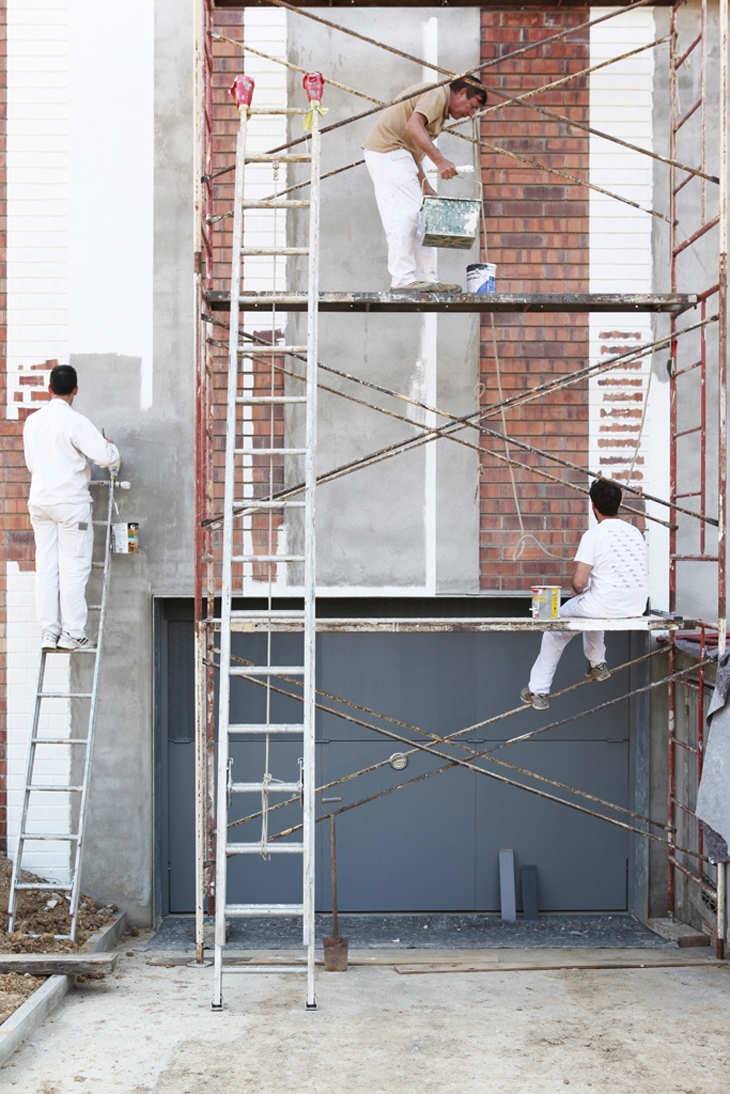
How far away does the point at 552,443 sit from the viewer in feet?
23.4

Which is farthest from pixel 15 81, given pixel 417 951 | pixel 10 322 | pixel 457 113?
pixel 417 951

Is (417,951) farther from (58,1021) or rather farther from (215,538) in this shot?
(215,538)

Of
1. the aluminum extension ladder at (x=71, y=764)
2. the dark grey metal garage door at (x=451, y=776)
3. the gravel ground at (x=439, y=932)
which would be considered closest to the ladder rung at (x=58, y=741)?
the aluminum extension ladder at (x=71, y=764)

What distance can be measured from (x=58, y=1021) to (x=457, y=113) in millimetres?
5568

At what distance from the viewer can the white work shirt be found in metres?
6.45

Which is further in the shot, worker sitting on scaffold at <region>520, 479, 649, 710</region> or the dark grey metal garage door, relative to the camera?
the dark grey metal garage door

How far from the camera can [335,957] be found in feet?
19.9

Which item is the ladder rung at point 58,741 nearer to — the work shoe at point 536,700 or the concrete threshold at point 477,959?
the concrete threshold at point 477,959

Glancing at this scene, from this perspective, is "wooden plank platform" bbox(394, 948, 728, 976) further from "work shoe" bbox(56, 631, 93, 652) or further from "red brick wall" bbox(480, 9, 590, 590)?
"work shoe" bbox(56, 631, 93, 652)

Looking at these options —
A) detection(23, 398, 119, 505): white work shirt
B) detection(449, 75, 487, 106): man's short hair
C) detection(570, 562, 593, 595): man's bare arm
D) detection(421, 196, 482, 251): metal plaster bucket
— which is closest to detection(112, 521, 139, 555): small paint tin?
detection(23, 398, 119, 505): white work shirt

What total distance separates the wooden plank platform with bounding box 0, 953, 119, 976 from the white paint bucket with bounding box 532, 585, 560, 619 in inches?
122

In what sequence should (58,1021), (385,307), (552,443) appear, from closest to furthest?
1. (58,1021)
2. (385,307)
3. (552,443)

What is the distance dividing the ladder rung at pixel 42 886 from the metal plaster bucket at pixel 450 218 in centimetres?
452

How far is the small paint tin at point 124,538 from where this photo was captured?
6.84 meters
